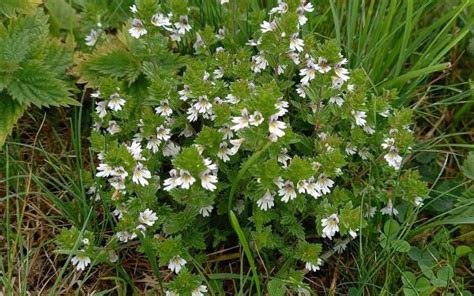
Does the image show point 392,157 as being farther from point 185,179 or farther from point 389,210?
point 185,179

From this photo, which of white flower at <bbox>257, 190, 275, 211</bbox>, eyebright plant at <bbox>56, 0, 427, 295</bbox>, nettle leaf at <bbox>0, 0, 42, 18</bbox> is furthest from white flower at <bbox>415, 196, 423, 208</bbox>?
nettle leaf at <bbox>0, 0, 42, 18</bbox>

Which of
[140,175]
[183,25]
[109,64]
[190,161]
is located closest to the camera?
[190,161]

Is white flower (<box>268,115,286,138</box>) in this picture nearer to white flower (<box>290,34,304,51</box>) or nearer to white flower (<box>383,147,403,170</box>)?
white flower (<box>290,34,304,51</box>)

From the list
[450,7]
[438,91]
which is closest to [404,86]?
[438,91]

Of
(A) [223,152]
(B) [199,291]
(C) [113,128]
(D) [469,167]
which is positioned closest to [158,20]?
(C) [113,128]

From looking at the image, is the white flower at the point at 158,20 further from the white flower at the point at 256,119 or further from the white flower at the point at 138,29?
the white flower at the point at 256,119

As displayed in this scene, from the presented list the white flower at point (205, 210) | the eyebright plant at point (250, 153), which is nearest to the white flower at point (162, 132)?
the eyebright plant at point (250, 153)

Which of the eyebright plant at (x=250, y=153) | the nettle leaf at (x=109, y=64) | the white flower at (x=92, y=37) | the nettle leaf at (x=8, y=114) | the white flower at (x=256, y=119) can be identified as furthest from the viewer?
the white flower at (x=92, y=37)
